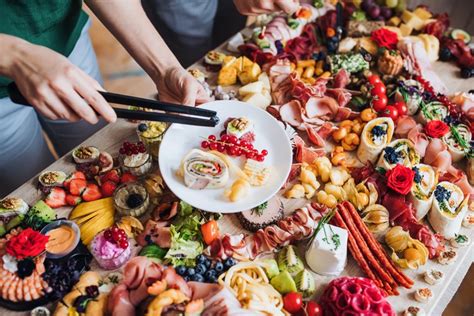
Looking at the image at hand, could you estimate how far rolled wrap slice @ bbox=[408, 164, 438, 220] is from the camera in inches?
53.6

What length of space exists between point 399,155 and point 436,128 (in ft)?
0.65

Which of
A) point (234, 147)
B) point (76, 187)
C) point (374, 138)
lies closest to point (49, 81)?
point (76, 187)

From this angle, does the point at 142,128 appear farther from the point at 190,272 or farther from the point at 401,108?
the point at 401,108

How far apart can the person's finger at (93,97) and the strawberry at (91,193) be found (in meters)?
0.33

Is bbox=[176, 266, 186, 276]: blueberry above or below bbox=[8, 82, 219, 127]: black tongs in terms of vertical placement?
below

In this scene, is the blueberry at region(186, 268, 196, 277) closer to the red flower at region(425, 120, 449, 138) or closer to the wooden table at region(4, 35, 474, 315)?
the wooden table at region(4, 35, 474, 315)

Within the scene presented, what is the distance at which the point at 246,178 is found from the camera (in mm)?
1294

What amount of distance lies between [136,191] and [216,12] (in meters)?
1.06

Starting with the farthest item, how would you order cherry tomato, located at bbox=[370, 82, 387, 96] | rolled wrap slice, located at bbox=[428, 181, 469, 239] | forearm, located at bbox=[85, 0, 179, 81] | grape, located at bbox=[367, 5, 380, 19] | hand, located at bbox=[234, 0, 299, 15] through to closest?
grape, located at bbox=[367, 5, 380, 19] < cherry tomato, located at bbox=[370, 82, 387, 96] < hand, located at bbox=[234, 0, 299, 15] < forearm, located at bbox=[85, 0, 179, 81] < rolled wrap slice, located at bbox=[428, 181, 469, 239]

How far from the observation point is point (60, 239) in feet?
4.07

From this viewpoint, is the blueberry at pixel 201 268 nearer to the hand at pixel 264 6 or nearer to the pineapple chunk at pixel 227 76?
the pineapple chunk at pixel 227 76

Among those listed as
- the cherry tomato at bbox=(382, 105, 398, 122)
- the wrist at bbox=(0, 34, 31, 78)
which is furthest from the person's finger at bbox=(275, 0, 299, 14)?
the wrist at bbox=(0, 34, 31, 78)

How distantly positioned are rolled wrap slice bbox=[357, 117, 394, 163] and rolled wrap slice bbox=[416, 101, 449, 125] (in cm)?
16

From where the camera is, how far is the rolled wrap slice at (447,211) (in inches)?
52.7
